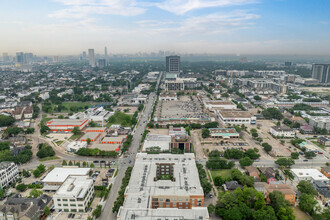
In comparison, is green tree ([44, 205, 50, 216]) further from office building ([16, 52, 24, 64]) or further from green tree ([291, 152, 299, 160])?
office building ([16, 52, 24, 64])

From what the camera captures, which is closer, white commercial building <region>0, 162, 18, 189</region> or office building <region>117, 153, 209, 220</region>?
office building <region>117, 153, 209, 220</region>

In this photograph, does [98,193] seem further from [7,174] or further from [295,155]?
[295,155]

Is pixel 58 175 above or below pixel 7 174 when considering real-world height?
below

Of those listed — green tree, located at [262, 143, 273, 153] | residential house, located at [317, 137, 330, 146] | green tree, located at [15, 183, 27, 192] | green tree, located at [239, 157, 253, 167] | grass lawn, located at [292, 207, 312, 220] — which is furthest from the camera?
residential house, located at [317, 137, 330, 146]

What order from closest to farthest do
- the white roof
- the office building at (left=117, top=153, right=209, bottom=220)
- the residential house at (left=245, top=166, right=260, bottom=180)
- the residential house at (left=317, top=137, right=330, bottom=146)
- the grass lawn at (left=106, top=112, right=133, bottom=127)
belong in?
the office building at (left=117, top=153, right=209, bottom=220), the white roof, the residential house at (left=245, top=166, right=260, bottom=180), the residential house at (left=317, top=137, right=330, bottom=146), the grass lawn at (left=106, top=112, right=133, bottom=127)

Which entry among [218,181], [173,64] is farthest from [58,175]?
[173,64]

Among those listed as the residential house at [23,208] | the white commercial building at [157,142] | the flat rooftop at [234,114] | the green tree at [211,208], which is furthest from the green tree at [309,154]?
the residential house at [23,208]

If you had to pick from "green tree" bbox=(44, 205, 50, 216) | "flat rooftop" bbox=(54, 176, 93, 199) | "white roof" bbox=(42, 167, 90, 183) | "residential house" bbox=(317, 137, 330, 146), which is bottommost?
"green tree" bbox=(44, 205, 50, 216)

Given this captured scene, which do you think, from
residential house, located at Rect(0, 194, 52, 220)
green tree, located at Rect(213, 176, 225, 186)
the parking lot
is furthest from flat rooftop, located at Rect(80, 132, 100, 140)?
green tree, located at Rect(213, 176, 225, 186)

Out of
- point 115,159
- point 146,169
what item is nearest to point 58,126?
point 115,159
